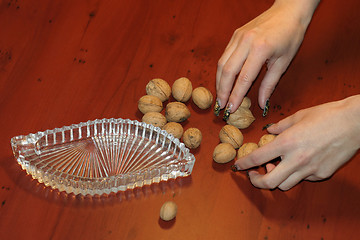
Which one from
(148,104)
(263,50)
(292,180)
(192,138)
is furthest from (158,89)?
(292,180)

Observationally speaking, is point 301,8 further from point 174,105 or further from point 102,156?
point 102,156

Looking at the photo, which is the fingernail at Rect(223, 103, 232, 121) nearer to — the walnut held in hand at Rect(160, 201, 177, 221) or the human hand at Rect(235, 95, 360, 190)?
the human hand at Rect(235, 95, 360, 190)

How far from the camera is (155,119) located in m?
1.12

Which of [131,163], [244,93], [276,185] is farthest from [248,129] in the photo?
[131,163]

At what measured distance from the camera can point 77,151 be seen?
1072 mm

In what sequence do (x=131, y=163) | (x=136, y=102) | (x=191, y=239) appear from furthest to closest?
(x=136, y=102), (x=131, y=163), (x=191, y=239)

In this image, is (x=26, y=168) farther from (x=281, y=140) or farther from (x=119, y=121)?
(x=281, y=140)

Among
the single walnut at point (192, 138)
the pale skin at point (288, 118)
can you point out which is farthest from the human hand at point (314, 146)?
the single walnut at point (192, 138)

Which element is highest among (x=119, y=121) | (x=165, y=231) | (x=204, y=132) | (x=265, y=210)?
→ (x=119, y=121)

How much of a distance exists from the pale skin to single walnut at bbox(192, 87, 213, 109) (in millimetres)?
28

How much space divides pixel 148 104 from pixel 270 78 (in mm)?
310

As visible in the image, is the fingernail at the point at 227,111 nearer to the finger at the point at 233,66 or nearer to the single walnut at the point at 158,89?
the finger at the point at 233,66

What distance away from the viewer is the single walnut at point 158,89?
117cm

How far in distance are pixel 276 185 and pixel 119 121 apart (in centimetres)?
40
